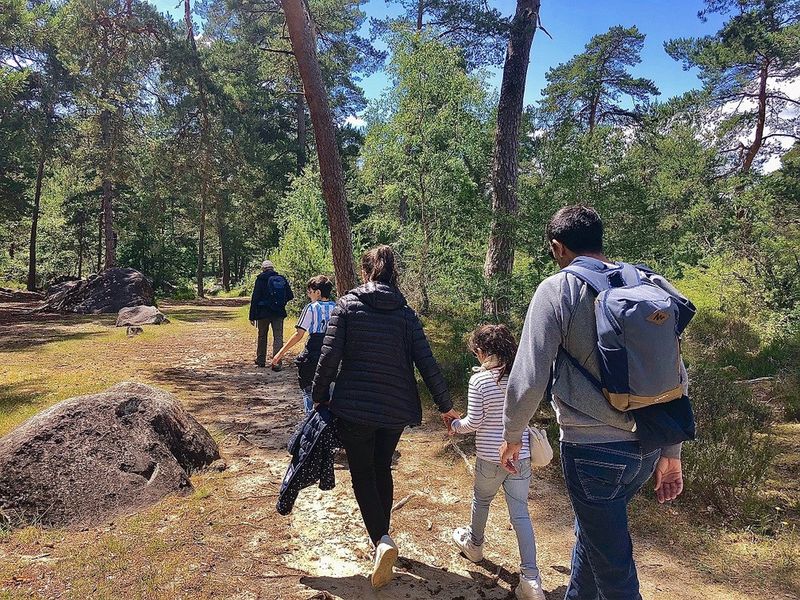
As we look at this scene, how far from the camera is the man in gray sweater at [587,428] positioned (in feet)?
6.37

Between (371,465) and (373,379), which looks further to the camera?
(371,465)

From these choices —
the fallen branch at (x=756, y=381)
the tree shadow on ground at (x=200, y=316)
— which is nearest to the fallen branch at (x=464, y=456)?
the fallen branch at (x=756, y=381)

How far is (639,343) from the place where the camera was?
1767 millimetres

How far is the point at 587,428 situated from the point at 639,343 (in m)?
0.42

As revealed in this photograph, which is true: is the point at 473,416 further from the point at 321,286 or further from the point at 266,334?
the point at 266,334

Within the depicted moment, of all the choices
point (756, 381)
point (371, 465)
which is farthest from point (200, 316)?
point (371, 465)

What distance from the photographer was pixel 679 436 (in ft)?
6.08

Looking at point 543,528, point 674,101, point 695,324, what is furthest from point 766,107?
point 543,528

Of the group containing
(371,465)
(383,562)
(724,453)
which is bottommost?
(383,562)

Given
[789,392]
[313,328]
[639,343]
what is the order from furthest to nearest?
[789,392]
[313,328]
[639,343]

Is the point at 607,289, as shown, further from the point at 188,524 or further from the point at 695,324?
the point at 695,324

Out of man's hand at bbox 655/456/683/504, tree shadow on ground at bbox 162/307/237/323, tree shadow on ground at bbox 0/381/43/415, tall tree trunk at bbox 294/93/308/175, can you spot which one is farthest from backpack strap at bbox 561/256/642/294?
tall tree trunk at bbox 294/93/308/175

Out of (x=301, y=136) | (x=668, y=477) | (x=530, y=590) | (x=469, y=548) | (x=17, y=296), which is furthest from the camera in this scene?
(x=301, y=136)

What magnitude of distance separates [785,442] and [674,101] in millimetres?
17665
